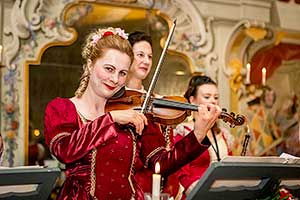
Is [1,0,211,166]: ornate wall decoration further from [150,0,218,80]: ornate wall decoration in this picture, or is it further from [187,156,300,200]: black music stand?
[187,156,300,200]: black music stand

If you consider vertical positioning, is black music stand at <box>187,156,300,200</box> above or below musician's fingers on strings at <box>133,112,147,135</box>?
below

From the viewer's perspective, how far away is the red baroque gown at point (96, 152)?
168cm

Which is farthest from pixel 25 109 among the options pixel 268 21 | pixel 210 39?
pixel 268 21

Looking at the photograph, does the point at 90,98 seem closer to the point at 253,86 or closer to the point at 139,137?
the point at 139,137

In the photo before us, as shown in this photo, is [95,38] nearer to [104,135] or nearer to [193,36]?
[104,135]

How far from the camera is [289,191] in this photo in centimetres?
173

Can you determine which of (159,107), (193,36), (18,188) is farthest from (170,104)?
(193,36)

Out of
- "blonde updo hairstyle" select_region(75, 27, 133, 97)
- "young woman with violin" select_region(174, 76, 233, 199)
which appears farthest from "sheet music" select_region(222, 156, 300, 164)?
"young woman with violin" select_region(174, 76, 233, 199)

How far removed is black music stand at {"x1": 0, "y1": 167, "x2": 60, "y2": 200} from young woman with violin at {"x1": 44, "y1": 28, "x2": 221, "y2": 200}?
30cm

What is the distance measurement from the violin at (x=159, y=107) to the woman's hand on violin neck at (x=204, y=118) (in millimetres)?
42

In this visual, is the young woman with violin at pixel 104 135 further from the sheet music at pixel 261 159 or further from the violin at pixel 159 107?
the sheet music at pixel 261 159

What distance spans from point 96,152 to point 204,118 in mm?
350

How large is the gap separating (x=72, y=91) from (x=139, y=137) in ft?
4.61

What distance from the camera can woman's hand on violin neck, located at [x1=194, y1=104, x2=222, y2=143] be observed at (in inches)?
71.0
